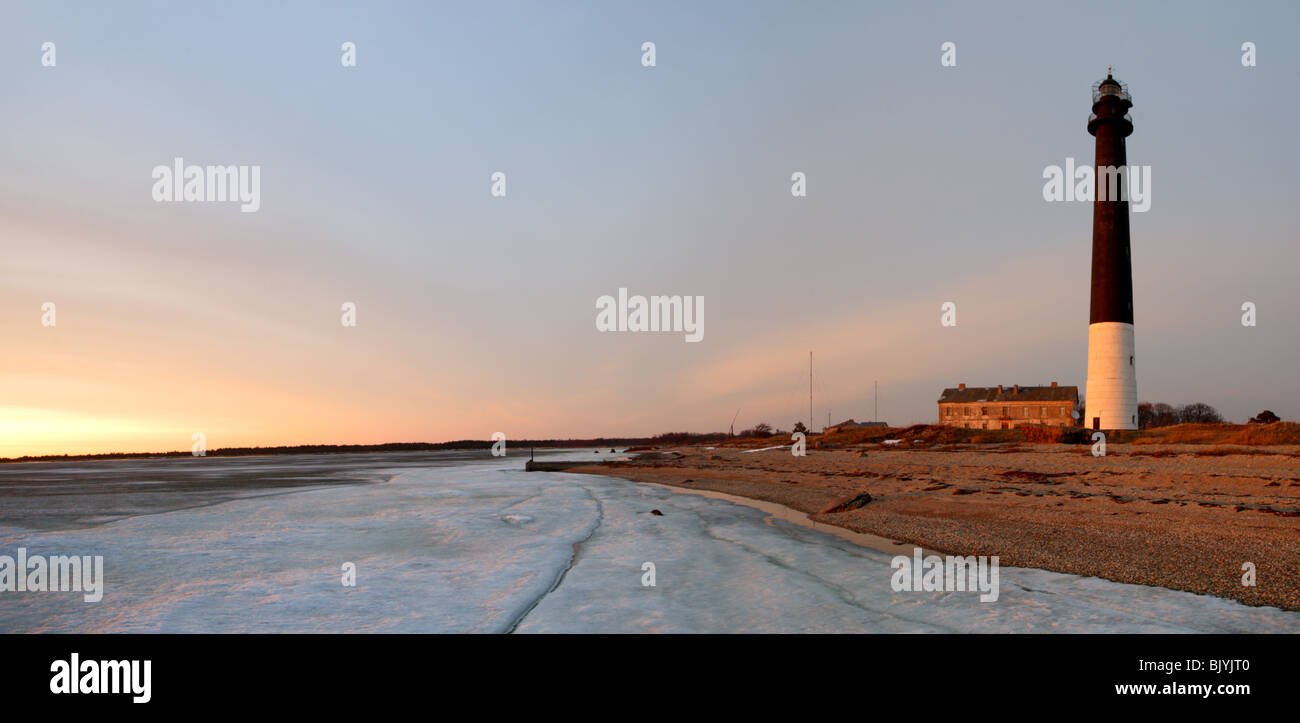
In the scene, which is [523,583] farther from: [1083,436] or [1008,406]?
[1008,406]

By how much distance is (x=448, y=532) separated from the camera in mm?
12719

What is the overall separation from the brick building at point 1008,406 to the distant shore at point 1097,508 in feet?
174

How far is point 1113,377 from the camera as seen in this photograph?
35781 millimetres

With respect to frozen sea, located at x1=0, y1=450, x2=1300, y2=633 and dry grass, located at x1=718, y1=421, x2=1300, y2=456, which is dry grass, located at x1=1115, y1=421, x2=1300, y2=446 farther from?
frozen sea, located at x1=0, y1=450, x2=1300, y2=633

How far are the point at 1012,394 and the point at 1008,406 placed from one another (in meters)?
2.24

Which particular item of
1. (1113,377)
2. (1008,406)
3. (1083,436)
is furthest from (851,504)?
(1008,406)

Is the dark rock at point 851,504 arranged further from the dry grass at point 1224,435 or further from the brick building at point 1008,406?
the brick building at point 1008,406

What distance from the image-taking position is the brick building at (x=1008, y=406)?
7464cm

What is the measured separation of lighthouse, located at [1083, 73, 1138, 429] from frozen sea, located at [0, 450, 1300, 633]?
3168 centimetres

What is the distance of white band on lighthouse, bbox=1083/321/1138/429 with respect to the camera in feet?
117

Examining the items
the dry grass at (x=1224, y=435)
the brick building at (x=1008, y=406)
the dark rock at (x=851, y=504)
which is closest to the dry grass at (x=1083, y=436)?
the dry grass at (x=1224, y=435)
